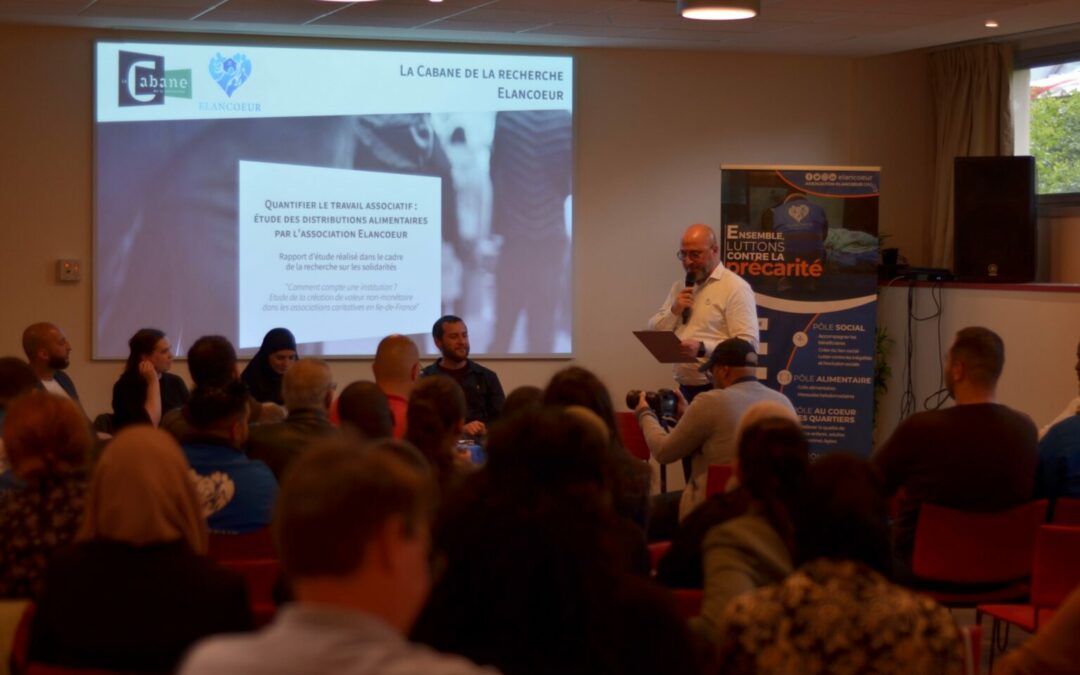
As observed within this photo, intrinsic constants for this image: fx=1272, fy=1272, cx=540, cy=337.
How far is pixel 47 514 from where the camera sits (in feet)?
10.2

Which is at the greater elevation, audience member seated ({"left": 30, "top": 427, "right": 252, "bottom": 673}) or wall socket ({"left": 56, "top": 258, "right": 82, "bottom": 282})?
wall socket ({"left": 56, "top": 258, "right": 82, "bottom": 282})

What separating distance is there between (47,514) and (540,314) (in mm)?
6039

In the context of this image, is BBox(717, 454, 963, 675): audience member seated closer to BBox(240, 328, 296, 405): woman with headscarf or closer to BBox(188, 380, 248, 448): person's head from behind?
BBox(188, 380, 248, 448): person's head from behind

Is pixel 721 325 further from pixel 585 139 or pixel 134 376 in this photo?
pixel 134 376

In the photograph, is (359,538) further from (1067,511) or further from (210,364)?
(210,364)

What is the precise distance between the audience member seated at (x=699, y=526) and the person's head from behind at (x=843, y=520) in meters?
0.54

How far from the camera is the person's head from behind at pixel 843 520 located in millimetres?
2309

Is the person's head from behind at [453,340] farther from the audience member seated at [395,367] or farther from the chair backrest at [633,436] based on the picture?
the audience member seated at [395,367]

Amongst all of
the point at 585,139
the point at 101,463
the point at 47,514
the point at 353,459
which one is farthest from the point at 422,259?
the point at 353,459

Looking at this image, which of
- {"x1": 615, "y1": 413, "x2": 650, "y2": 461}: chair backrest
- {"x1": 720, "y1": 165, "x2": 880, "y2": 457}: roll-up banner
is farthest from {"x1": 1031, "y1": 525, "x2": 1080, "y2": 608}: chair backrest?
{"x1": 720, "y1": 165, "x2": 880, "y2": 457}: roll-up banner

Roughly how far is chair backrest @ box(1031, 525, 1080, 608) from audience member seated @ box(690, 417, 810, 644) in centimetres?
139

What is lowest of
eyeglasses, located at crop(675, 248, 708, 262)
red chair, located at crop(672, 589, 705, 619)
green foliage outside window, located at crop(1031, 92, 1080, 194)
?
red chair, located at crop(672, 589, 705, 619)

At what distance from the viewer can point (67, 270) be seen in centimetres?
823

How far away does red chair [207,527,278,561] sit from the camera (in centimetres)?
377
